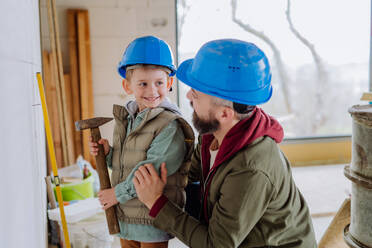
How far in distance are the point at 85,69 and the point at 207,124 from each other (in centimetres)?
291

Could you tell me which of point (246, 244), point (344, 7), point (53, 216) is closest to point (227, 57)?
point (246, 244)

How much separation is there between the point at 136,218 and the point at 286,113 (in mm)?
7737

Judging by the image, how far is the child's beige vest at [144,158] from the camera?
1496 mm

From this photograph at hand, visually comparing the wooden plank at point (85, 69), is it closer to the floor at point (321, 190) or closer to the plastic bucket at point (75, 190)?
the plastic bucket at point (75, 190)

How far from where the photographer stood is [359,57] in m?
5.66

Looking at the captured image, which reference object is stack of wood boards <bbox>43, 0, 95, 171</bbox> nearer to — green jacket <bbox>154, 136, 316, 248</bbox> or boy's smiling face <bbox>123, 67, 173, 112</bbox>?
boy's smiling face <bbox>123, 67, 173, 112</bbox>

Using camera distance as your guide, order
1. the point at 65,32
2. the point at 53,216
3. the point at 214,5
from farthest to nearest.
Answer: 1. the point at 214,5
2. the point at 65,32
3. the point at 53,216

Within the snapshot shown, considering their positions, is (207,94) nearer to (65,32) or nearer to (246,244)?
(246,244)

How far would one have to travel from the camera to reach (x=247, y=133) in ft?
4.25

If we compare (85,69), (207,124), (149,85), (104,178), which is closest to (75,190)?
(104,178)

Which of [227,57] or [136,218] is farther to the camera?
[136,218]

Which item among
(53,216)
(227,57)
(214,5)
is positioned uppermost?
(214,5)

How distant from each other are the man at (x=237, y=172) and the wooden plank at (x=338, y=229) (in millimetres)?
1105

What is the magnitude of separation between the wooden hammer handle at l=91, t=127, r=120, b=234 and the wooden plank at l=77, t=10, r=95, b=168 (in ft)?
8.02
